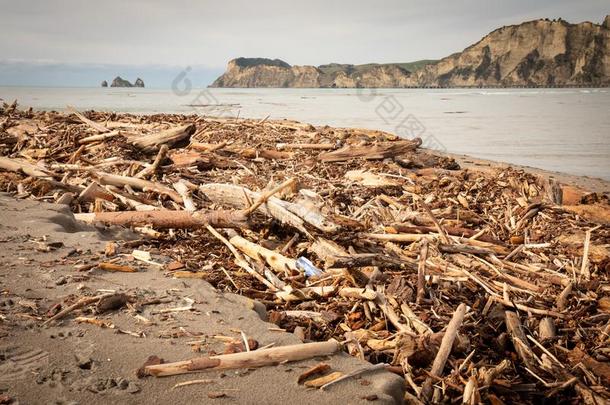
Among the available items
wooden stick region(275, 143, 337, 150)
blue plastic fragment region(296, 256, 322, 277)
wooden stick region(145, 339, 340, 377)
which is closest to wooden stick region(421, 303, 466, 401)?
wooden stick region(145, 339, 340, 377)

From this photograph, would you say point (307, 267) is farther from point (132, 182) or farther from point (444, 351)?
point (132, 182)

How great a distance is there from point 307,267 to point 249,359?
1557 millimetres

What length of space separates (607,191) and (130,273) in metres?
9.30

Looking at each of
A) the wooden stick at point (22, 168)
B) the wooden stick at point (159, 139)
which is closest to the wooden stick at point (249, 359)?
the wooden stick at point (22, 168)

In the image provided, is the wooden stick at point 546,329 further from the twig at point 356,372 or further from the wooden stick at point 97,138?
the wooden stick at point 97,138

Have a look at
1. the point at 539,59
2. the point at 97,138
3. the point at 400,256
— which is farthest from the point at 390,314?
the point at 539,59

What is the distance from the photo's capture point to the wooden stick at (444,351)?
231cm

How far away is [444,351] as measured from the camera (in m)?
2.53

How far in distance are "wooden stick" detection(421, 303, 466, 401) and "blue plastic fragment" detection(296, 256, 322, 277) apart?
4.09 ft

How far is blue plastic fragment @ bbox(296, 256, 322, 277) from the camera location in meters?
3.65

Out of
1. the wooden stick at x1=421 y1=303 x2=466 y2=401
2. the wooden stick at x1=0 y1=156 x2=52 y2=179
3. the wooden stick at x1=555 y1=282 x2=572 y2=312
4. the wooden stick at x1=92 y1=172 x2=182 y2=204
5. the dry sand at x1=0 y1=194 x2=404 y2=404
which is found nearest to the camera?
the dry sand at x1=0 y1=194 x2=404 y2=404

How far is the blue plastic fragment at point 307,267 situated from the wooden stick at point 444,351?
4.09 ft

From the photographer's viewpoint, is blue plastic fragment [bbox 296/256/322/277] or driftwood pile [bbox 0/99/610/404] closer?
driftwood pile [bbox 0/99/610/404]

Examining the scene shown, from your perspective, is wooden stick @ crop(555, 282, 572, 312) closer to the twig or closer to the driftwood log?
the twig
